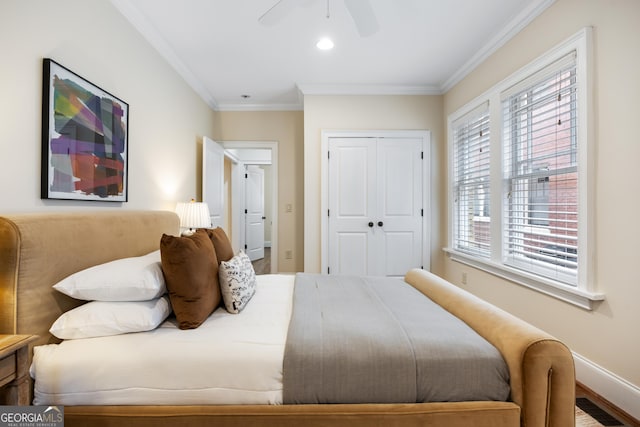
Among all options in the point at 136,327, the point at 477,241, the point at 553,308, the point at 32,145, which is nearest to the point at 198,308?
the point at 136,327

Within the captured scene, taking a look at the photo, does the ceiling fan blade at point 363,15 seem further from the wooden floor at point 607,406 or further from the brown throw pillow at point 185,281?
the wooden floor at point 607,406

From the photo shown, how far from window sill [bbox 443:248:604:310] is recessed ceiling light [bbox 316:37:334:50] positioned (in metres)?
2.42

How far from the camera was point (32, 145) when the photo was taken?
1504mm

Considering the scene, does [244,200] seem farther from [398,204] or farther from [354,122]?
[398,204]

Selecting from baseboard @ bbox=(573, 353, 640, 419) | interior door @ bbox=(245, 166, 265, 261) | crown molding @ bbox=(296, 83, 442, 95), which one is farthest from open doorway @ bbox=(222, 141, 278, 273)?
baseboard @ bbox=(573, 353, 640, 419)

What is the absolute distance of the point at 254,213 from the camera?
23.5 ft

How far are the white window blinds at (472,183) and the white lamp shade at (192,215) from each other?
2.70 meters

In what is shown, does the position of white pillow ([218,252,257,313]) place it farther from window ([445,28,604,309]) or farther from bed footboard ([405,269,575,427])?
window ([445,28,604,309])

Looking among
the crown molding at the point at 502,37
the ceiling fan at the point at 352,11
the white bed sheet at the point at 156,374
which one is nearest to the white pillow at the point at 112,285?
the white bed sheet at the point at 156,374

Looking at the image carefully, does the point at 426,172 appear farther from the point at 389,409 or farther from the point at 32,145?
the point at 32,145

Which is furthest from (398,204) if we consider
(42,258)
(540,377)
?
(42,258)

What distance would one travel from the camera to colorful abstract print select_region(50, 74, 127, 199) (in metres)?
1.64

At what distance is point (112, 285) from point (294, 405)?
0.89 meters

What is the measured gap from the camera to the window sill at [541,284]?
1890mm
